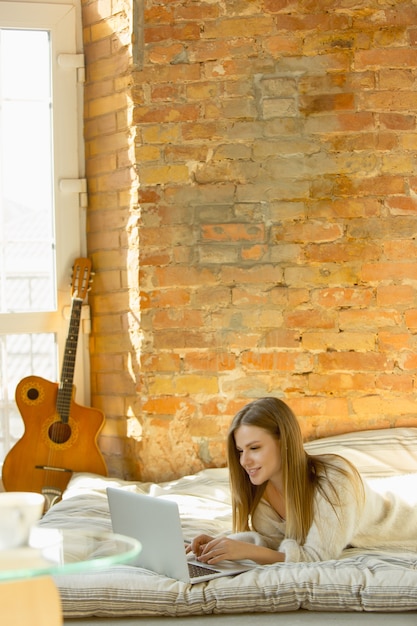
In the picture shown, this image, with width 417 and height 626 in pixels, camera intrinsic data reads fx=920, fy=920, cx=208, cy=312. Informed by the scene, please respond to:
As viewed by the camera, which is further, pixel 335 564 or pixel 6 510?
pixel 335 564

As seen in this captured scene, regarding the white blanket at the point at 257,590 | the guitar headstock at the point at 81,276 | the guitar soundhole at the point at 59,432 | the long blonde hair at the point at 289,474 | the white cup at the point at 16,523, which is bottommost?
the white blanket at the point at 257,590

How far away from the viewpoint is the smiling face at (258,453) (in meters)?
2.78

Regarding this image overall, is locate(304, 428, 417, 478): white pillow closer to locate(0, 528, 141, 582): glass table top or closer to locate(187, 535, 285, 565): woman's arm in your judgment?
locate(187, 535, 285, 565): woman's arm

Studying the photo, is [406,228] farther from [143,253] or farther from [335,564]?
[335,564]

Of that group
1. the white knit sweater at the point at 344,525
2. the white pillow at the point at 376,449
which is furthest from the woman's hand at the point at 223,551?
the white pillow at the point at 376,449

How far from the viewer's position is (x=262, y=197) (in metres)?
4.15

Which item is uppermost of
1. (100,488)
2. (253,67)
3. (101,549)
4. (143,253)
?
(253,67)

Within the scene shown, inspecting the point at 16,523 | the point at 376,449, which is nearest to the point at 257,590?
the point at 16,523

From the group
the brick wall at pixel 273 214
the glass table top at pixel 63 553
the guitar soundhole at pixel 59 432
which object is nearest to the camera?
the glass table top at pixel 63 553

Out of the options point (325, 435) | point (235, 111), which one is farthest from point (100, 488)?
point (235, 111)

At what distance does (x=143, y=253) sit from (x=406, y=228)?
1.20m

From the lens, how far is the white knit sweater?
2664 millimetres

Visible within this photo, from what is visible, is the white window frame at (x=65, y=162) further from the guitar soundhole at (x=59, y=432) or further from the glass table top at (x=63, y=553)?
the glass table top at (x=63, y=553)

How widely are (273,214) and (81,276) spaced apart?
97 centimetres
